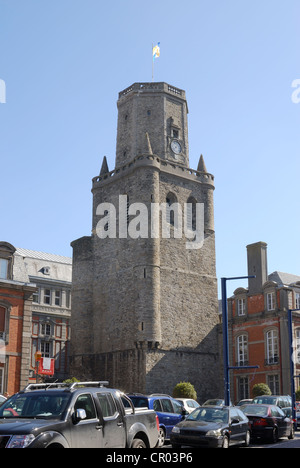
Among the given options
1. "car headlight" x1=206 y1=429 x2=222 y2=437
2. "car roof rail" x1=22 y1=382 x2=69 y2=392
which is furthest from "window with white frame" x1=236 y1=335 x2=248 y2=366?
"car roof rail" x1=22 y1=382 x2=69 y2=392

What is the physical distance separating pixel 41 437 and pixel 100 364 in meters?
40.5

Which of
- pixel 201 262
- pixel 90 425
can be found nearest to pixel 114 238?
pixel 201 262

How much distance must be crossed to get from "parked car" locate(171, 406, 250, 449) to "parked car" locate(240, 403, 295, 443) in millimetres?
2138

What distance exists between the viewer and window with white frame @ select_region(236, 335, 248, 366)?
4775 cm

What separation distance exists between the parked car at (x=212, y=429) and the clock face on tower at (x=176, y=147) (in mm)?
36995

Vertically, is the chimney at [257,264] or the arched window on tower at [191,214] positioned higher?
the arched window on tower at [191,214]

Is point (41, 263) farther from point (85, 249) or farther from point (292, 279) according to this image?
point (292, 279)

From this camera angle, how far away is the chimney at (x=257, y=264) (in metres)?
50.3

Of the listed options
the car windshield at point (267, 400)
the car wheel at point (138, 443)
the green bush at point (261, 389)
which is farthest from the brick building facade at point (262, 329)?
the car wheel at point (138, 443)

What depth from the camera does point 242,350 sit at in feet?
159

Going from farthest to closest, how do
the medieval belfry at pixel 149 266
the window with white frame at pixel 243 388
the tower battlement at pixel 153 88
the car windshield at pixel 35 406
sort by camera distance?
1. the tower battlement at pixel 153 88
2. the window with white frame at pixel 243 388
3. the medieval belfry at pixel 149 266
4. the car windshield at pixel 35 406

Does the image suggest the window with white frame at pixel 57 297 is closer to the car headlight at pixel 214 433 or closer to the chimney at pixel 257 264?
the chimney at pixel 257 264

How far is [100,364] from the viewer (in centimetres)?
4866

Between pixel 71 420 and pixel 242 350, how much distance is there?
39924 mm
